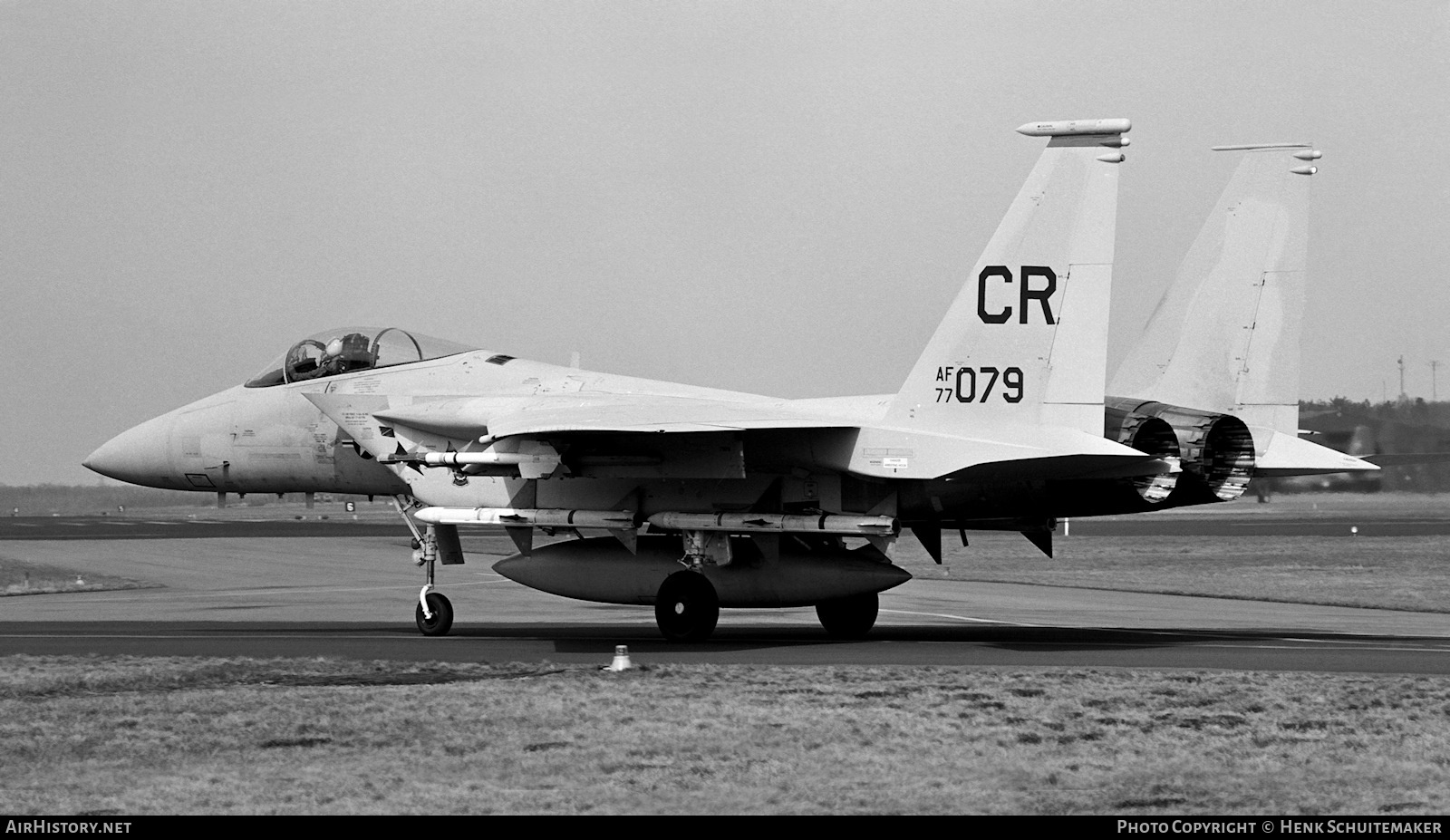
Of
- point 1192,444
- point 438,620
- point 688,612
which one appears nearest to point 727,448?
point 688,612

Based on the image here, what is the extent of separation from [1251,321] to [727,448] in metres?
6.73

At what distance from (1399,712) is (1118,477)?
16.9 ft

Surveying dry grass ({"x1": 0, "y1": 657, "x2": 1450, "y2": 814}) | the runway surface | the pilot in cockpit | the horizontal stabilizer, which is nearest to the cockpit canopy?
the pilot in cockpit

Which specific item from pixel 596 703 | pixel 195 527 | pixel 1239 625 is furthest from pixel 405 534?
pixel 596 703

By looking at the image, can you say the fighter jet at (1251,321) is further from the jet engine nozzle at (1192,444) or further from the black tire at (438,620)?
the black tire at (438,620)

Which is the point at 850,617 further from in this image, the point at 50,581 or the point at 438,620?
the point at 50,581

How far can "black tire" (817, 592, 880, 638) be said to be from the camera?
17.9 meters

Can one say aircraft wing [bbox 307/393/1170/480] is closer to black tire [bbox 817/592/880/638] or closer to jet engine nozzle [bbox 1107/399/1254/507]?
jet engine nozzle [bbox 1107/399/1254/507]

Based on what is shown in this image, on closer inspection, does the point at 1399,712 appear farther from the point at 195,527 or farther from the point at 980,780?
the point at 195,527

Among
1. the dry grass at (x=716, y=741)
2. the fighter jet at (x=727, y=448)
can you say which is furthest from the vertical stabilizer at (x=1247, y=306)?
the dry grass at (x=716, y=741)

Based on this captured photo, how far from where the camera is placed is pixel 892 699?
443 inches

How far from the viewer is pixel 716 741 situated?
964 cm

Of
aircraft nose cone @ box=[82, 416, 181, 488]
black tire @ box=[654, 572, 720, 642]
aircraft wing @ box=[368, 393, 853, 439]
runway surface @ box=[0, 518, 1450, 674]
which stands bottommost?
runway surface @ box=[0, 518, 1450, 674]

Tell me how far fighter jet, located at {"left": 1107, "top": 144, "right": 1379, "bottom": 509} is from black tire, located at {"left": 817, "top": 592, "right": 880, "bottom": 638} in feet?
13.0
